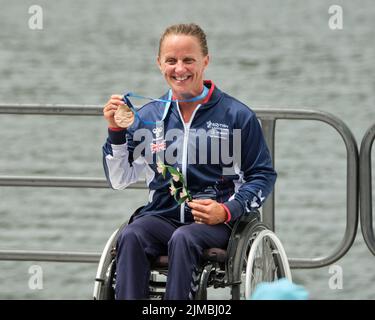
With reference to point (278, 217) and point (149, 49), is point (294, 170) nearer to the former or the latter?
point (278, 217)

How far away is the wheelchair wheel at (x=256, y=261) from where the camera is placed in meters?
4.24

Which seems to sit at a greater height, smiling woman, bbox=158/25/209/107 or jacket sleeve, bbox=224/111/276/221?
smiling woman, bbox=158/25/209/107

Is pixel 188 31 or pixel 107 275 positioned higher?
pixel 188 31

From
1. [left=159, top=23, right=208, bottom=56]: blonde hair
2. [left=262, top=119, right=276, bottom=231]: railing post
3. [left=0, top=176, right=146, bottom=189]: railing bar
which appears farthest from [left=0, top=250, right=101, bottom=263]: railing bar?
[left=159, top=23, right=208, bottom=56]: blonde hair

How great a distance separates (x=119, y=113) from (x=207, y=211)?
1.48ft

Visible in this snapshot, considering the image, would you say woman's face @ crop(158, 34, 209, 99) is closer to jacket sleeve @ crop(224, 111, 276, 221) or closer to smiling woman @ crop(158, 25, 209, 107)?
smiling woman @ crop(158, 25, 209, 107)

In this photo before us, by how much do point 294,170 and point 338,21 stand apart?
10464 millimetres

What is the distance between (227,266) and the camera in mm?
4281

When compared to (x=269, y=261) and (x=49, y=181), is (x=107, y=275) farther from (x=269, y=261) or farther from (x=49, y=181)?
(x=49, y=181)

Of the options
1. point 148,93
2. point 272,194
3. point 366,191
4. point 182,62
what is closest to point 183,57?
point 182,62

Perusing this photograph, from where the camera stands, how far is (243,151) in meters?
4.51

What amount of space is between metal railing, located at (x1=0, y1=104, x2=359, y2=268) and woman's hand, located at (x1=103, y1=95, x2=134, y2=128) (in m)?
1.28

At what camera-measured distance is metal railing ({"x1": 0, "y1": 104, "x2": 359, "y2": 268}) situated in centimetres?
562
